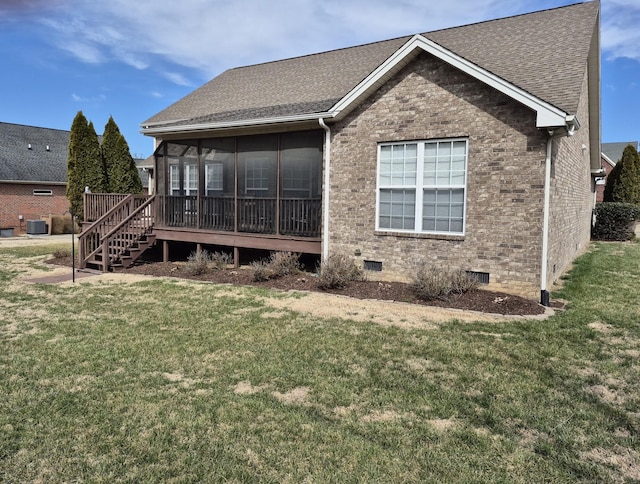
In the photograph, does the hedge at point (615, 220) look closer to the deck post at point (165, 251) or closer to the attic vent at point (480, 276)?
the attic vent at point (480, 276)

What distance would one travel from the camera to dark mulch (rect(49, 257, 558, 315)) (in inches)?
308

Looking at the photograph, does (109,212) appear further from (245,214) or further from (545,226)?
(545,226)

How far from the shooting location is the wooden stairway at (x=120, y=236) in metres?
12.3

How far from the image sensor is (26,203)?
2689 centimetres

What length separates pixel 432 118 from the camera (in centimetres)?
923

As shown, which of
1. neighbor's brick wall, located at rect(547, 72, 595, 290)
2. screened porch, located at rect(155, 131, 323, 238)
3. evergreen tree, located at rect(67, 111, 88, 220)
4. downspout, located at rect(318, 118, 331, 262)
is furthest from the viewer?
evergreen tree, located at rect(67, 111, 88, 220)

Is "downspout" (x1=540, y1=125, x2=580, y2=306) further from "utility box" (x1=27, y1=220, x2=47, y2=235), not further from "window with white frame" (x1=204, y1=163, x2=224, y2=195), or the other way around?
"utility box" (x1=27, y1=220, x2=47, y2=235)

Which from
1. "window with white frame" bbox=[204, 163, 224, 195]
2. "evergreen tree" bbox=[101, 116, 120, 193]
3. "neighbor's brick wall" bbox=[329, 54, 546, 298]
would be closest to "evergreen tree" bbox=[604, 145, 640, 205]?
"neighbor's brick wall" bbox=[329, 54, 546, 298]

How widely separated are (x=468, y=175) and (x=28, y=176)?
2747cm

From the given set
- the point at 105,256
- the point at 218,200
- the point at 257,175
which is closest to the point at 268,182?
the point at 257,175

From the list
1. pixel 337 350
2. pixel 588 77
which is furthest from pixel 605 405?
pixel 588 77

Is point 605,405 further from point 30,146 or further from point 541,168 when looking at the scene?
point 30,146

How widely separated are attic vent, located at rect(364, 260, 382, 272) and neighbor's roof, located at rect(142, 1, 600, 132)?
367 centimetres

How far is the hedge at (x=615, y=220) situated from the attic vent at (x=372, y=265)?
15.7 m
